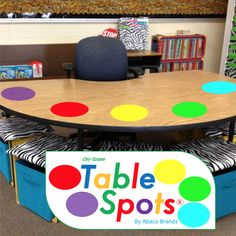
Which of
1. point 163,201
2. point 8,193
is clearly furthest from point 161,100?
point 8,193

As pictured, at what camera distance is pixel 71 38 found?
13.2ft

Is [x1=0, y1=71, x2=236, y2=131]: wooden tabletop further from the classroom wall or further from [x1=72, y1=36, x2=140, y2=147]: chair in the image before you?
the classroom wall

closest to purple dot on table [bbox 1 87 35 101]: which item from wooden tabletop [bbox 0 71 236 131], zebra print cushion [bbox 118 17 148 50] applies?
wooden tabletop [bbox 0 71 236 131]

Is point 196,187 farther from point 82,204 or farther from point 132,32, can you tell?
point 132,32

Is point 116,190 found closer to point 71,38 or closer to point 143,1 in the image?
point 71,38

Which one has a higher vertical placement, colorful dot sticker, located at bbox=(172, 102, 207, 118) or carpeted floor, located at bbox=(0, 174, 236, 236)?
colorful dot sticker, located at bbox=(172, 102, 207, 118)

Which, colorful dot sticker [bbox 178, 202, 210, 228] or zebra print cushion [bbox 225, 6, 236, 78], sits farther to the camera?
zebra print cushion [bbox 225, 6, 236, 78]

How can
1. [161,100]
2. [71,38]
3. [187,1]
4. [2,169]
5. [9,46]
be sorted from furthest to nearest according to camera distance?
1. [187,1]
2. [71,38]
3. [9,46]
4. [2,169]
5. [161,100]

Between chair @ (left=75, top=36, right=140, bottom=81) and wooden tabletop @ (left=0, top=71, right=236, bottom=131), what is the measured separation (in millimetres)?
353

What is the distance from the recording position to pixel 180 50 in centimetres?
448

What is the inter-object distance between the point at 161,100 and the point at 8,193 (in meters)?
1.32

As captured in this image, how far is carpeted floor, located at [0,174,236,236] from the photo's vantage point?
1.93 metres

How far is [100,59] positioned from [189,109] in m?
1.17

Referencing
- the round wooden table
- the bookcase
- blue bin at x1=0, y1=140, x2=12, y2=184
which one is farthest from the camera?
the bookcase
